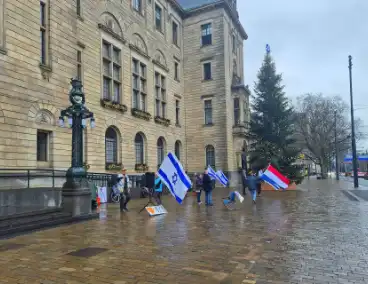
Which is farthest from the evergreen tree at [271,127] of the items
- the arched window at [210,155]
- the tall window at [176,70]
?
the tall window at [176,70]

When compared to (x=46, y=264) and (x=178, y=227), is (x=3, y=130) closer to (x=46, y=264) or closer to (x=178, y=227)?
(x=178, y=227)

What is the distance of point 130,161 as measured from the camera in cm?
2403

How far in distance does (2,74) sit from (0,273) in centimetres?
1051

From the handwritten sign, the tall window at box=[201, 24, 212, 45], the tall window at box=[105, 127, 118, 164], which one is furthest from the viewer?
the tall window at box=[201, 24, 212, 45]

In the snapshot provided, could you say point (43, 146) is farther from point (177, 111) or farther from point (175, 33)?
point (175, 33)

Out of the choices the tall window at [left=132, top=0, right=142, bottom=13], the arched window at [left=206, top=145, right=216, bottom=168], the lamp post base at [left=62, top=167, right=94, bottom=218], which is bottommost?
the lamp post base at [left=62, top=167, right=94, bottom=218]

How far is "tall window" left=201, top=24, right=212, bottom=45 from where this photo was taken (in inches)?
1372

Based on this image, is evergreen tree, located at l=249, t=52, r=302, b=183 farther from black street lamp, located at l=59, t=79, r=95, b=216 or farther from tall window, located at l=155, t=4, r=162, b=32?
black street lamp, located at l=59, t=79, r=95, b=216

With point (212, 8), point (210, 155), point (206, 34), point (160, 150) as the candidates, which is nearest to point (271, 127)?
point (210, 155)

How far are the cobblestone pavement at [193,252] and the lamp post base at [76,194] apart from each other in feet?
3.11

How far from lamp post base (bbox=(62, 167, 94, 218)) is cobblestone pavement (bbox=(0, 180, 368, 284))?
95 cm

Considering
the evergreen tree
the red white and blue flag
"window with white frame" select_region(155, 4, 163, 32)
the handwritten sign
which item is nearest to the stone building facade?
"window with white frame" select_region(155, 4, 163, 32)

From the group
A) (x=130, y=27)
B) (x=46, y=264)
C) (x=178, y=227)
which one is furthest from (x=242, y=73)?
(x=46, y=264)

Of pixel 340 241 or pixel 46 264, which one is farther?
pixel 340 241
